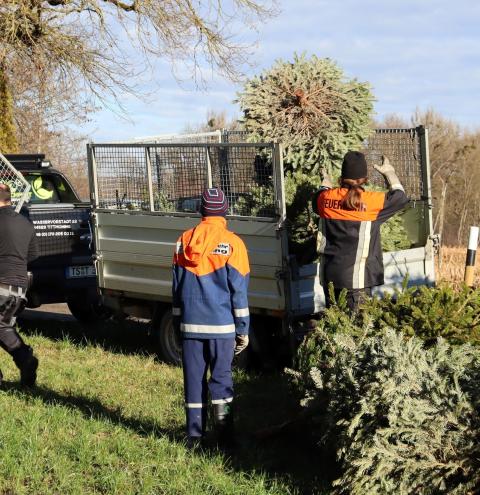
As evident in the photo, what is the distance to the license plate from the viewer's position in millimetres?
10055

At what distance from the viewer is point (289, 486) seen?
4.71m

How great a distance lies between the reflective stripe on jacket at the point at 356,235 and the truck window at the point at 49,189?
5374 mm

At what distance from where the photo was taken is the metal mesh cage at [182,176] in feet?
23.9

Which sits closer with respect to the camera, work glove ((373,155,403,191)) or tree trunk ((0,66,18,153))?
work glove ((373,155,403,191))

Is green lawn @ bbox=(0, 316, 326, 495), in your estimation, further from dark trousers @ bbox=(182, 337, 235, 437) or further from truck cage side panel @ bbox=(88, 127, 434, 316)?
truck cage side panel @ bbox=(88, 127, 434, 316)

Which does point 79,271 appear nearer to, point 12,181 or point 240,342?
point 12,181

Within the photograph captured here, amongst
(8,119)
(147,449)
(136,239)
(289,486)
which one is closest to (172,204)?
(136,239)

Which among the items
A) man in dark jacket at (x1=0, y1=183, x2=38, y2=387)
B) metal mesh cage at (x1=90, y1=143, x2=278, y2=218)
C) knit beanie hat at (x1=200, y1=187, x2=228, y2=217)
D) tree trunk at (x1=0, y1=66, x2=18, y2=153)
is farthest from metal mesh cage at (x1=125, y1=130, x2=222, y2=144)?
tree trunk at (x1=0, y1=66, x2=18, y2=153)

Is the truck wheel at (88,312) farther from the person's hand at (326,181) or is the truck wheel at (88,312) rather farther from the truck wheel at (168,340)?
the person's hand at (326,181)

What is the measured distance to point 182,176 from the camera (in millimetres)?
8109

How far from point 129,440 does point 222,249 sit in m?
1.39

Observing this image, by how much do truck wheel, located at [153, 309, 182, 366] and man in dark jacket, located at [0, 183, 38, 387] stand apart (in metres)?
1.48

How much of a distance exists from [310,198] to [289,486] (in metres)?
3.37

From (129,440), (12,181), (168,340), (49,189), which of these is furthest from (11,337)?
(49,189)
